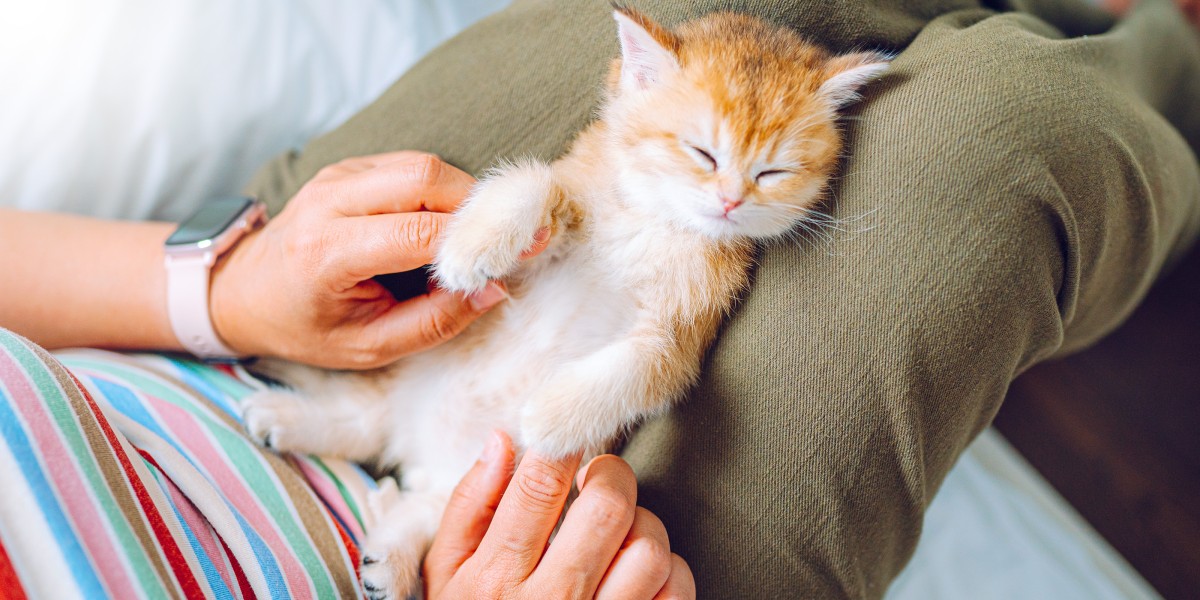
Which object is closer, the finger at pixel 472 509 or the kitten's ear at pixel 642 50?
the kitten's ear at pixel 642 50

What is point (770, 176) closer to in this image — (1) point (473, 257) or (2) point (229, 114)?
(1) point (473, 257)

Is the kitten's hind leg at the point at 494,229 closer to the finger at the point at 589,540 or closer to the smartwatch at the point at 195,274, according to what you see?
the finger at the point at 589,540

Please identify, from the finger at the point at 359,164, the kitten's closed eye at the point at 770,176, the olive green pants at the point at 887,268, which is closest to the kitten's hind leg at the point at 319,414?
the finger at the point at 359,164

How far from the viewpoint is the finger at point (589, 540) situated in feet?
2.60

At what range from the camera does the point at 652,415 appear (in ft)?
3.07

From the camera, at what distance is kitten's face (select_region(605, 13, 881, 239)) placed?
0.82 metres

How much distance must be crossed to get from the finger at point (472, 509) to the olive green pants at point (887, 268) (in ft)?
0.63

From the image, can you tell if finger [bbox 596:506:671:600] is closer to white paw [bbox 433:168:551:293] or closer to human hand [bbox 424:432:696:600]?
human hand [bbox 424:432:696:600]

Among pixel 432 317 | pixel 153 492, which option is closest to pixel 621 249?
pixel 432 317

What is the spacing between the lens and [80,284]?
1028mm

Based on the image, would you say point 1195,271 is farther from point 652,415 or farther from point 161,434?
point 161,434

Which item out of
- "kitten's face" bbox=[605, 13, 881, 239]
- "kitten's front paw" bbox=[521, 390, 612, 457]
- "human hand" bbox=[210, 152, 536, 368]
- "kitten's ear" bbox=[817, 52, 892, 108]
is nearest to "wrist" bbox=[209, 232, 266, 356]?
"human hand" bbox=[210, 152, 536, 368]

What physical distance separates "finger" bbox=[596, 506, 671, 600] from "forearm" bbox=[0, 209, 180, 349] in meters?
0.79

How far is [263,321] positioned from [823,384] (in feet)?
2.61
